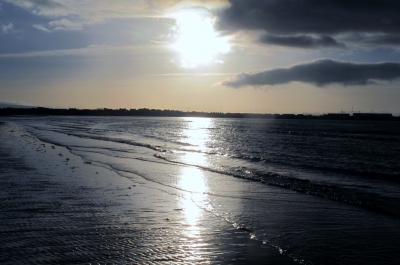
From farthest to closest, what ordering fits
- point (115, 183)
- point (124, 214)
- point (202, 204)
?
point (115, 183)
point (202, 204)
point (124, 214)

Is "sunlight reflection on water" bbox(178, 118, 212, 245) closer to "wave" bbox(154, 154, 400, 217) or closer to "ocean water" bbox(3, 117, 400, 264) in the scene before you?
"ocean water" bbox(3, 117, 400, 264)

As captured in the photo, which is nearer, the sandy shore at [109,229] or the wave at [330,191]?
the sandy shore at [109,229]

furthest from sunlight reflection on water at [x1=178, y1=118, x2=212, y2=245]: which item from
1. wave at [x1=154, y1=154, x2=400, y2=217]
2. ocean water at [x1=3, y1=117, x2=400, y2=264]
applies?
wave at [x1=154, y1=154, x2=400, y2=217]

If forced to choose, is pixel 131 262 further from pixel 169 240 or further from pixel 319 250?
pixel 319 250

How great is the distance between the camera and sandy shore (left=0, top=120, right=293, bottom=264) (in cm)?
786

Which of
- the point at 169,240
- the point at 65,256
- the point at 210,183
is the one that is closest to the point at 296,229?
the point at 169,240

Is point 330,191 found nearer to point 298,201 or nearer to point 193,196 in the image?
point 298,201

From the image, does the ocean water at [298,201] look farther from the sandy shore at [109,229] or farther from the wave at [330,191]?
the sandy shore at [109,229]

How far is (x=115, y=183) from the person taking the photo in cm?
1703

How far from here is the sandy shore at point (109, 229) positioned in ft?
25.8

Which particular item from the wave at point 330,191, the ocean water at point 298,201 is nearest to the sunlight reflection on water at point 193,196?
the ocean water at point 298,201

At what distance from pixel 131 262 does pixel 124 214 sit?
398 cm

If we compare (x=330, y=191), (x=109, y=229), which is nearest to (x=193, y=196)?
(x=109, y=229)

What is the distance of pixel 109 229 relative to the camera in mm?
9758
